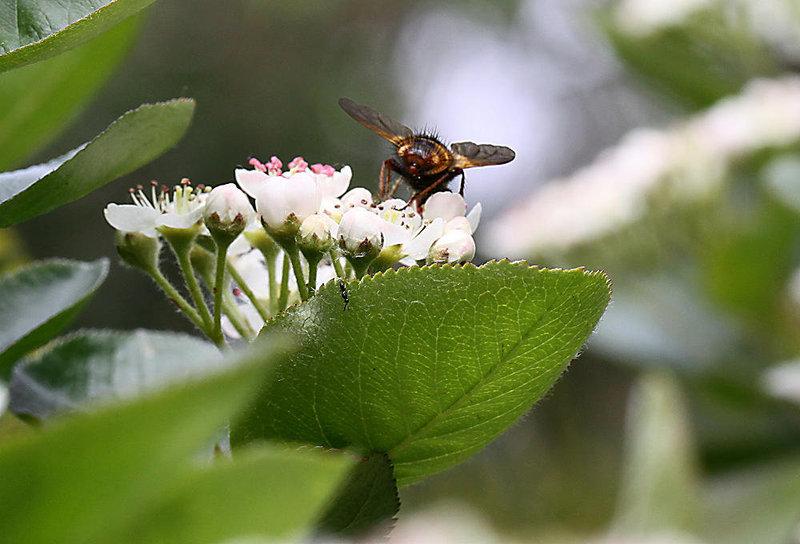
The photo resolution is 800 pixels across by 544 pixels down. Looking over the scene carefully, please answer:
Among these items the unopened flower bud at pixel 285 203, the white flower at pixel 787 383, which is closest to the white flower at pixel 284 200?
the unopened flower bud at pixel 285 203

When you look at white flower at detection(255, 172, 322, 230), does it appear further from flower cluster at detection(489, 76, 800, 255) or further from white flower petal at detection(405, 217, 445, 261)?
flower cluster at detection(489, 76, 800, 255)

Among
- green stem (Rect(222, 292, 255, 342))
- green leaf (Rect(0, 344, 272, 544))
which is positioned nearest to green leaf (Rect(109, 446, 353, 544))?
green leaf (Rect(0, 344, 272, 544))

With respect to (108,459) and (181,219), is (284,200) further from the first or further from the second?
(108,459)

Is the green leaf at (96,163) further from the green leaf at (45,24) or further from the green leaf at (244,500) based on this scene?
the green leaf at (244,500)

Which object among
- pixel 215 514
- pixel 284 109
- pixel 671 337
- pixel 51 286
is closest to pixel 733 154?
pixel 671 337

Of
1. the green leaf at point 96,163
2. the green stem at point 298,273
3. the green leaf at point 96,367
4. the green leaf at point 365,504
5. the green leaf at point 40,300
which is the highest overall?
the green leaf at point 96,163

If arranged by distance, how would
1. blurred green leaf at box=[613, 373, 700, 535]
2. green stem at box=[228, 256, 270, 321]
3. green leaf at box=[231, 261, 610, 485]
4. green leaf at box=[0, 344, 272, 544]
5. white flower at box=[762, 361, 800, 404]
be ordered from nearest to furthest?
1. green leaf at box=[0, 344, 272, 544]
2. green leaf at box=[231, 261, 610, 485]
3. green stem at box=[228, 256, 270, 321]
4. white flower at box=[762, 361, 800, 404]
5. blurred green leaf at box=[613, 373, 700, 535]
